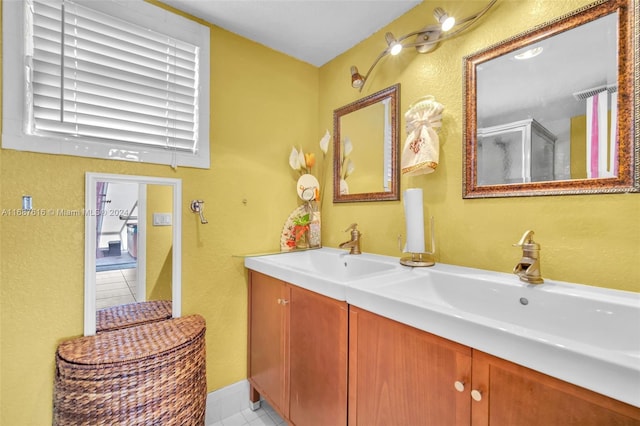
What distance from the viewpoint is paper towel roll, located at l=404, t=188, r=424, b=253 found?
4.37 ft

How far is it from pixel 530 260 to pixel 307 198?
53.9 inches

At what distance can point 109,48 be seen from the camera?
1.36m

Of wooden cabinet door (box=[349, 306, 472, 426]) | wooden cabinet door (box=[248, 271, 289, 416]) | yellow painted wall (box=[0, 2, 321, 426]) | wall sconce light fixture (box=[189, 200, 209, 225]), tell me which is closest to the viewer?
wooden cabinet door (box=[349, 306, 472, 426])

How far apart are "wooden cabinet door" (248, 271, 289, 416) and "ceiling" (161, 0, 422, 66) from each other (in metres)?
1.54

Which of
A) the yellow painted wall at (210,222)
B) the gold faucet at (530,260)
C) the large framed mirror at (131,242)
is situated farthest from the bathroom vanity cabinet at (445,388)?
the large framed mirror at (131,242)

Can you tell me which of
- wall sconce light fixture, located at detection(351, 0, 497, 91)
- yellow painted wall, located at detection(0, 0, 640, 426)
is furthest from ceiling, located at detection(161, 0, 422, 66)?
wall sconce light fixture, located at detection(351, 0, 497, 91)

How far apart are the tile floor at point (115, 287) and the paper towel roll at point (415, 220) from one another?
4.79 feet

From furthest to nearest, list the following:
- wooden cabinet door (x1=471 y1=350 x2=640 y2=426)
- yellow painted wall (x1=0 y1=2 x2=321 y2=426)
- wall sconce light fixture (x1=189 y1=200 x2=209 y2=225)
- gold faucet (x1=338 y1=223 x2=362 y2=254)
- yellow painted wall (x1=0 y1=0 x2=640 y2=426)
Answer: gold faucet (x1=338 y1=223 x2=362 y2=254) < wall sconce light fixture (x1=189 y1=200 x2=209 y2=225) < yellow painted wall (x1=0 y1=2 x2=321 y2=426) < yellow painted wall (x1=0 y1=0 x2=640 y2=426) < wooden cabinet door (x1=471 y1=350 x2=640 y2=426)

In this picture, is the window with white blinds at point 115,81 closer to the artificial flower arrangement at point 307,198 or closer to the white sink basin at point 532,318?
the artificial flower arrangement at point 307,198

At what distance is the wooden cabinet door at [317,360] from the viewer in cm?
106

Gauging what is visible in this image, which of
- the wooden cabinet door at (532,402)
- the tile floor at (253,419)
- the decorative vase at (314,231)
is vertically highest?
the decorative vase at (314,231)

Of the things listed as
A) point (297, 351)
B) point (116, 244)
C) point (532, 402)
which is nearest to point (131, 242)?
point (116, 244)

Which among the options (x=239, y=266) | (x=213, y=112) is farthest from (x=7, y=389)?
(x=213, y=112)

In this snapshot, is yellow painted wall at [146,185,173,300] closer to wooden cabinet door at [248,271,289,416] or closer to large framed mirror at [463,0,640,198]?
wooden cabinet door at [248,271,289,416]
